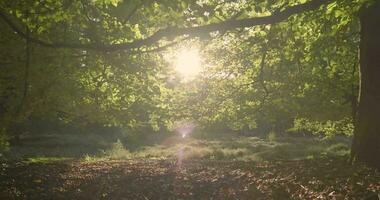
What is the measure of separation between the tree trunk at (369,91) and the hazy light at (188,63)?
7.00 metres

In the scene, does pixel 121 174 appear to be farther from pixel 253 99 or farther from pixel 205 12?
pixel 205 12

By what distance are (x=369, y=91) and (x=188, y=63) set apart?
11.2m

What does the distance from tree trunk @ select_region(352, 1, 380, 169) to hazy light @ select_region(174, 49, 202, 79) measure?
7.00m

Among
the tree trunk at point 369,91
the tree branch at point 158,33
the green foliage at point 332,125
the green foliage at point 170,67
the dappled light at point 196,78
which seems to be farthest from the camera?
the green foliage at point 332,125

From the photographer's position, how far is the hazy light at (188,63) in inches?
753

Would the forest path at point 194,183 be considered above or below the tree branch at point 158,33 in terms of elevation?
below

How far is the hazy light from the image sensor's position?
62.7 feet

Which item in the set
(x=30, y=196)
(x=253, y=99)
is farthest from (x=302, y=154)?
(x=30, y=196)

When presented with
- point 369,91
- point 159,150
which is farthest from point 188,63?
point 159,150

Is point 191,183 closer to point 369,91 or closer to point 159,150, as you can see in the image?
point 369,91

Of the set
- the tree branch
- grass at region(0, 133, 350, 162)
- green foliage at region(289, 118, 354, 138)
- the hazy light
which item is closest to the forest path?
the tree branch

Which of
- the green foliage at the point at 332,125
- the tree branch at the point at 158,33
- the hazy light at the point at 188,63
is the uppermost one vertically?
the hazy light at the point at 188,63

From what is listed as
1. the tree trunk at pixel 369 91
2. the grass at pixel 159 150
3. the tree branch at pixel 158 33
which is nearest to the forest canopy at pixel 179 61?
the tree branch at pixel 158 33

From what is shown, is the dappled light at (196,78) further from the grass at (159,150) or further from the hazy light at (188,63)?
the grass at (159,150)
